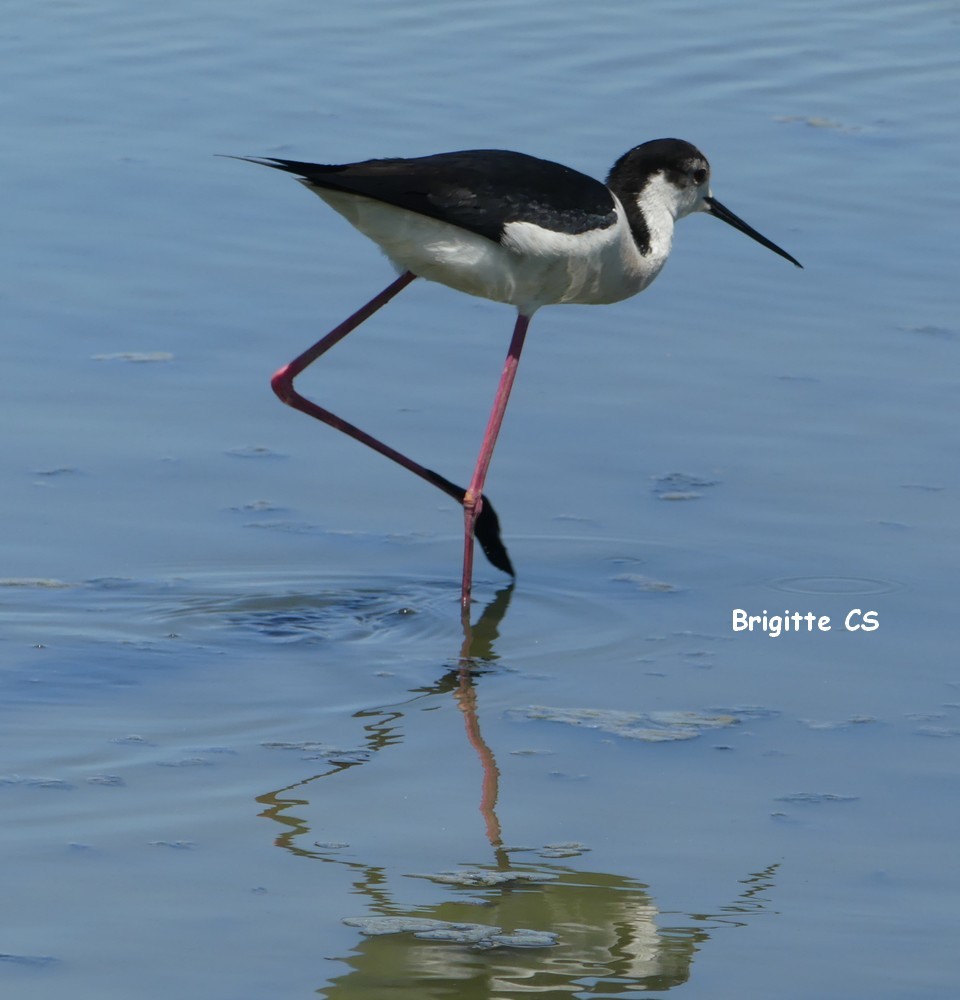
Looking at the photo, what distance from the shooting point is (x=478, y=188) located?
18.5ft

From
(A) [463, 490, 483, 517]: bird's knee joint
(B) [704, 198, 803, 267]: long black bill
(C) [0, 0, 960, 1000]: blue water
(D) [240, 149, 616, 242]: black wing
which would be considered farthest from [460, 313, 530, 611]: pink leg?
(B) [704, 198, 803, 267]: long black bill

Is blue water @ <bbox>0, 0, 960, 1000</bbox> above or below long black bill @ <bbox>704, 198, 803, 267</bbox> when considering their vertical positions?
below

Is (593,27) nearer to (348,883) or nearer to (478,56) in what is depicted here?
(478,56)

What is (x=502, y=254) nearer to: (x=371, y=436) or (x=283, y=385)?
(x=371, y=436)

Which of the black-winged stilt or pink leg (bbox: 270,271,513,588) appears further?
pink leg (bbox: 270,271,513,588)

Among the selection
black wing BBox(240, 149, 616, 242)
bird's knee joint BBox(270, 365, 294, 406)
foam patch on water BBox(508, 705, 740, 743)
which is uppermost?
black wing BBox(240, 149, 616, 242)

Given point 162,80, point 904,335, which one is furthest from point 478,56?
point 904,335

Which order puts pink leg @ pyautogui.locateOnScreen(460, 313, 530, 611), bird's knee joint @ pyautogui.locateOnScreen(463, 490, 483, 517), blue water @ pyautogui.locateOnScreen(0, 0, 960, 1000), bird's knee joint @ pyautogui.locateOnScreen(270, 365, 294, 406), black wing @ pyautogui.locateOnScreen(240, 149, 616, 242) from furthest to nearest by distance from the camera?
1. bird's knee joint @ pyautogui.locateOnScreen(270, 365, 294, 406)
2. bird's knee joint @ pyautogui.locateOnScreen(463, 490, 483, 517)
3. pink leg @ pyautogui.locateOnScreen(460, 313, 530, 611)
4. black wing @ pyautogui.locateOnScreen(240, 149, 616, 242)
5. blue water @ pyautogui.locateOnScreen(0, 0, 960, 1000)

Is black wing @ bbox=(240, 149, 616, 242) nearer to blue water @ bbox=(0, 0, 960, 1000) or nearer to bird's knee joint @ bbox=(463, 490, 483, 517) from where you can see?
→ bird's knee joint @ bbox=(463, 490, 483, 517)

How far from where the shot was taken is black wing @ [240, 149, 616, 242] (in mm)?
5500

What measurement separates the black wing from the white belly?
0.05m

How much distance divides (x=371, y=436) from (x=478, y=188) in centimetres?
93

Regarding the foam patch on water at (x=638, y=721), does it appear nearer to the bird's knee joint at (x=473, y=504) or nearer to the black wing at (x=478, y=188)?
the bird's knee joint at (x=473, y=504)

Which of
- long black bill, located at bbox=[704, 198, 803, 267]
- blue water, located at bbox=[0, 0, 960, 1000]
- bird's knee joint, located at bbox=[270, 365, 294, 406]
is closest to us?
blue water, located at bbox=[0, 0, 960, 1000]
